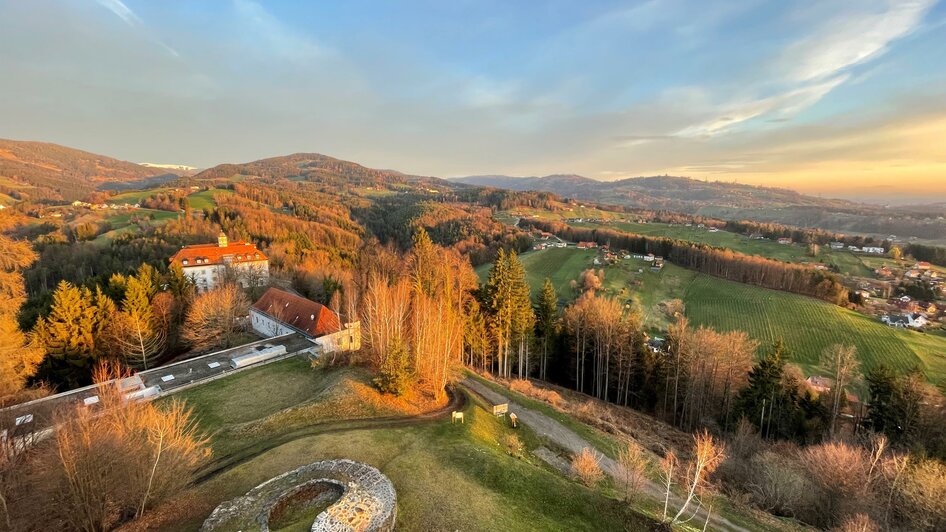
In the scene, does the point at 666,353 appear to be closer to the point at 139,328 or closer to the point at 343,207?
the point at 139,328

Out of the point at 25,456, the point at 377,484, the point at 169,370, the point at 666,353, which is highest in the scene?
the point at 25,456

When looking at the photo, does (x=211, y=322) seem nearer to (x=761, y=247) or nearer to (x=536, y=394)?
(x=536, y=394)

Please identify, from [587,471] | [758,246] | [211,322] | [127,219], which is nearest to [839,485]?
[587,471]

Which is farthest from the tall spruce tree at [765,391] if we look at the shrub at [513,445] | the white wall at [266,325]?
the white wall at [266,325]

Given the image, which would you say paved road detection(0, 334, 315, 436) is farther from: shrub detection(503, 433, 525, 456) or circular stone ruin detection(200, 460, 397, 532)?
shrub detection(503, 433, 525, 456)

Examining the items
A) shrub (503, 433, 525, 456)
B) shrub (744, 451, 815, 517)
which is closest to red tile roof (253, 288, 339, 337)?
shrub (503, 433, 525, 456)

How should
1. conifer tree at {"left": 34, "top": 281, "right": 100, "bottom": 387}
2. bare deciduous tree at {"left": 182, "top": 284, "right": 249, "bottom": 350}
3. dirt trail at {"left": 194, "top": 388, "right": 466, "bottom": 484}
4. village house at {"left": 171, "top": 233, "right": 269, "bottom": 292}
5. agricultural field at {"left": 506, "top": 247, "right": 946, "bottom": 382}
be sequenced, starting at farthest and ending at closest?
village house at {"left": 171, "top": 233, "right": 269, "bottom": 292} < agricultural field at {"left": 506, "top": 247, "right": 946, "bottom": 382} < bare deciduous tree at {"left": 182, "top": 284, "right": 249, "bottom": 350} < conifer tree at {"left": 34, "top": 281, "right": 100, "bottom": 387} < dirt trail at {"left": 194, "top": 388, "right": 466, "bottom": 484}

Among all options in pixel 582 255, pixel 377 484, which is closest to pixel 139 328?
pixel 377 484
